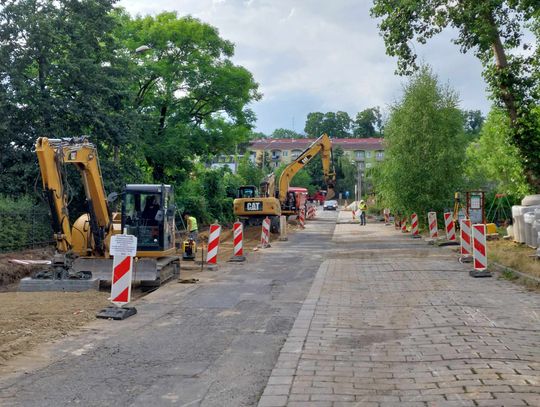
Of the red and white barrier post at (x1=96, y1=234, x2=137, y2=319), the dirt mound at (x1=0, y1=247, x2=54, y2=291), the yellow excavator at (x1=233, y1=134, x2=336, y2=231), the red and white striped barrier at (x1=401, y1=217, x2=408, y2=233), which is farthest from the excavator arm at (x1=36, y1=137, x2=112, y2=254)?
the red and white striped barrier at (x1=401, y1=217, x2=408, y2=233)

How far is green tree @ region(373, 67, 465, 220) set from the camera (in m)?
31.6

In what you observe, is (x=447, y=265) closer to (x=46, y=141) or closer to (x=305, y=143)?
(x=46, y=141)

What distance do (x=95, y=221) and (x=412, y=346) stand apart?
10090 millimetres

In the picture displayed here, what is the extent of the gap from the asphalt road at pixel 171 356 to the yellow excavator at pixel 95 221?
265cm

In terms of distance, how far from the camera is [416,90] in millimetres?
32344

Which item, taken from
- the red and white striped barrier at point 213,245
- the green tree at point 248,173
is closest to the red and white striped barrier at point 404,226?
the red and white striped barrier at point 213,245

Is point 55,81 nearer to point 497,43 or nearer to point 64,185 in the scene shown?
point 64,185

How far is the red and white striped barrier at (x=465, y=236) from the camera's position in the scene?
15.5 metres

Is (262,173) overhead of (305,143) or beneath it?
beneath

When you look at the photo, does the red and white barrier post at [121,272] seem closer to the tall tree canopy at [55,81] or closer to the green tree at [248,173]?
the tall tree canopy at [55,81]

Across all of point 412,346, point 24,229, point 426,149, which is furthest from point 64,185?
point 426,149

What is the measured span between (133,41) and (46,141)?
2081 centimetres

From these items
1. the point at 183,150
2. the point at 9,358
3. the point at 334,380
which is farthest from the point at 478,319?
the point at 183,150

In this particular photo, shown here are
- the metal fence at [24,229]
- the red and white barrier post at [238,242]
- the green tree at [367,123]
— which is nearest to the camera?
the red and white barrier post at [238,242]
